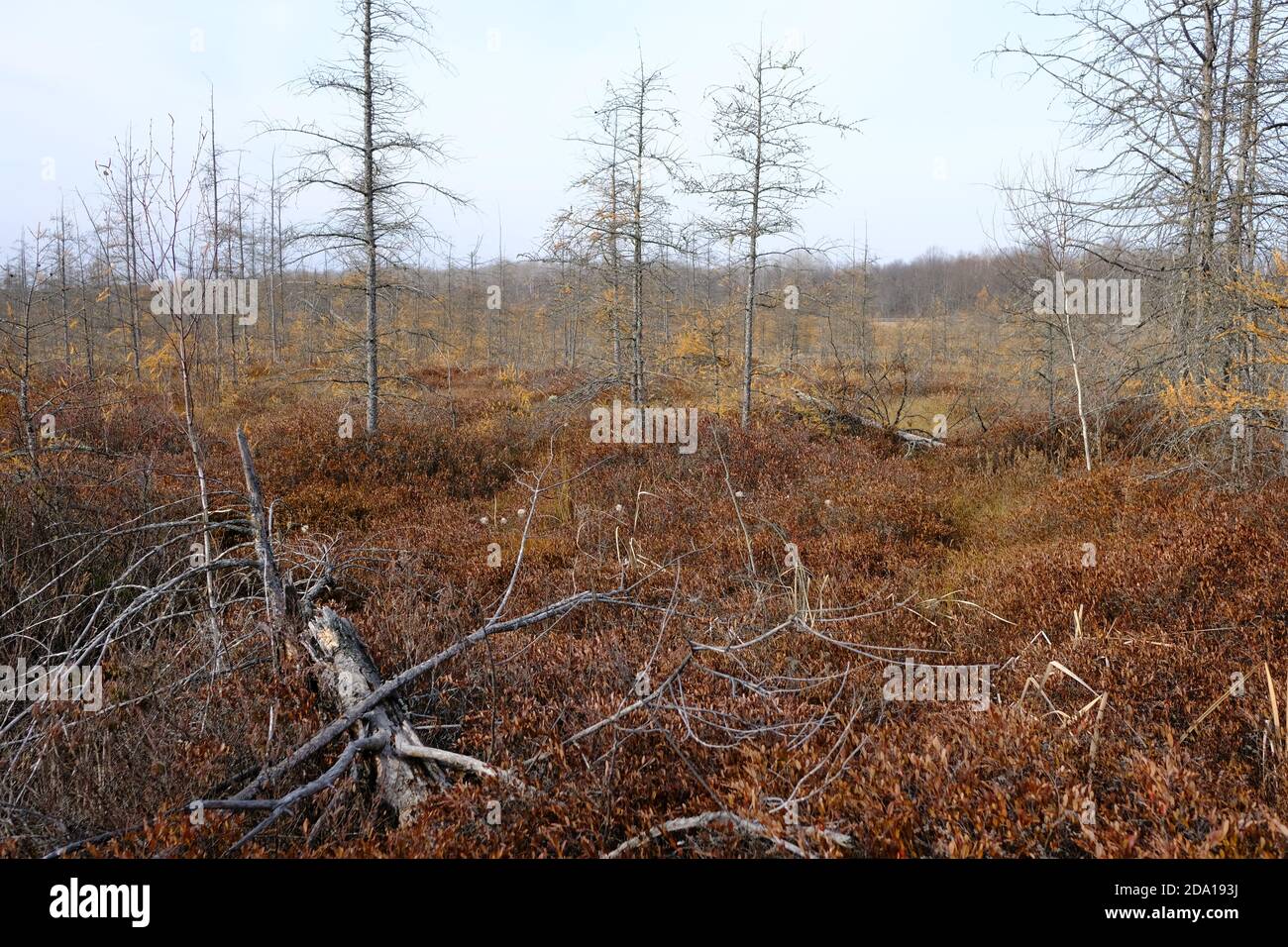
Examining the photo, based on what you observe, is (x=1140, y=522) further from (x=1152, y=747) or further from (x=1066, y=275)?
(x=1066, y=275)

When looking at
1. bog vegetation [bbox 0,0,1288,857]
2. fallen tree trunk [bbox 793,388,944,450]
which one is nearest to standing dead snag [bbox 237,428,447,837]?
bog vegetation [bbox 0,0,1288,857]

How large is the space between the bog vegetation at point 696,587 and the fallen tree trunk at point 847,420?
0.08 m

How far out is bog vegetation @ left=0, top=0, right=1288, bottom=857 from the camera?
280cm

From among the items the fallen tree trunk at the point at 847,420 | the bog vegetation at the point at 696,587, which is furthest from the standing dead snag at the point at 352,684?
the fallen tree trunk at the point at 847,420

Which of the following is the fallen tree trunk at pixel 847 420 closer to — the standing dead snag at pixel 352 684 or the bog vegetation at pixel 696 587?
the bog vegetation at pixel 696 587

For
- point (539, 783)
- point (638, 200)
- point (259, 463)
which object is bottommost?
point (539, 783)

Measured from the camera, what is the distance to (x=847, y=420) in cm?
1416

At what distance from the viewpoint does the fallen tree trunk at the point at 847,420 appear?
13.3 metres

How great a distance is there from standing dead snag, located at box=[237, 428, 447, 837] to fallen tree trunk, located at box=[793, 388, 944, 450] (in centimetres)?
1116

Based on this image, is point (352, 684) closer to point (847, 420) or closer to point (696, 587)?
point (696, 587)

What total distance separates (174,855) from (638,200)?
13522 millimetres

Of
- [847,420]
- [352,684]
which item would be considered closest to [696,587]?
[352,684]

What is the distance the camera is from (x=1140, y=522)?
6.88 meters
